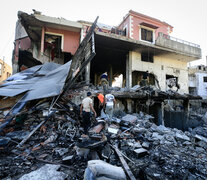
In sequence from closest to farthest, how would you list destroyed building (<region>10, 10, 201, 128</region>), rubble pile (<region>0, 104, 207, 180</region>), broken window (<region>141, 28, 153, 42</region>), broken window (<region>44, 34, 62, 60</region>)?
rubble pile (<region>0, 104, 207, 180</region>) → destroyed building (<region>10, 10, 201, 128</region>) → broken window (<region>44, 34, 62, 60</region>) → broken window (<region>141, 28, 153, 42</region>)

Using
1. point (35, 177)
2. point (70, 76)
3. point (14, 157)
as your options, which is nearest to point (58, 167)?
point (35, 177)

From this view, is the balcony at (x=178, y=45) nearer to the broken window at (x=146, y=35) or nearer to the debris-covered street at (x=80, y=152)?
the broken window at (x=146, y=35)

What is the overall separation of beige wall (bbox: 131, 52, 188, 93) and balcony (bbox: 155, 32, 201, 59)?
1554 mm

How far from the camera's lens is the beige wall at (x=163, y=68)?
12.5 m

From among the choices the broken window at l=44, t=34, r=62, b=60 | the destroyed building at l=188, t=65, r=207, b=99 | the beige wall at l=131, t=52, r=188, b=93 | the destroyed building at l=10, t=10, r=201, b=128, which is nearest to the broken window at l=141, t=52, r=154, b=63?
the destroyed building at l=10, t=10, r=201, b=128

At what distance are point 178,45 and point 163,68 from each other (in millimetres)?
2641

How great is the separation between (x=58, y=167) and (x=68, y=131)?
2012 mm

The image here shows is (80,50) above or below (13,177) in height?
above

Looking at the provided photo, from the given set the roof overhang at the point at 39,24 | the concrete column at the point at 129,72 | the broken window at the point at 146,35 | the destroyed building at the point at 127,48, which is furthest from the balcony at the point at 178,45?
the roof overhang at the point at 39,24

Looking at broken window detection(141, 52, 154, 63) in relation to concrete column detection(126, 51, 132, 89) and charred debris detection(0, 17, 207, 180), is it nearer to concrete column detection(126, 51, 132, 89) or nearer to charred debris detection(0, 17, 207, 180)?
concrete column detection(126, 51, 132, 89)

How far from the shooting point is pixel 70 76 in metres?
5.37

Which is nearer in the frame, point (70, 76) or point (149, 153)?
point (149, 153)

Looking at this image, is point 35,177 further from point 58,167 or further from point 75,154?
point 75,154

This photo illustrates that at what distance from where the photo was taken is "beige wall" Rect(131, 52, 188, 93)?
40.9 ft
